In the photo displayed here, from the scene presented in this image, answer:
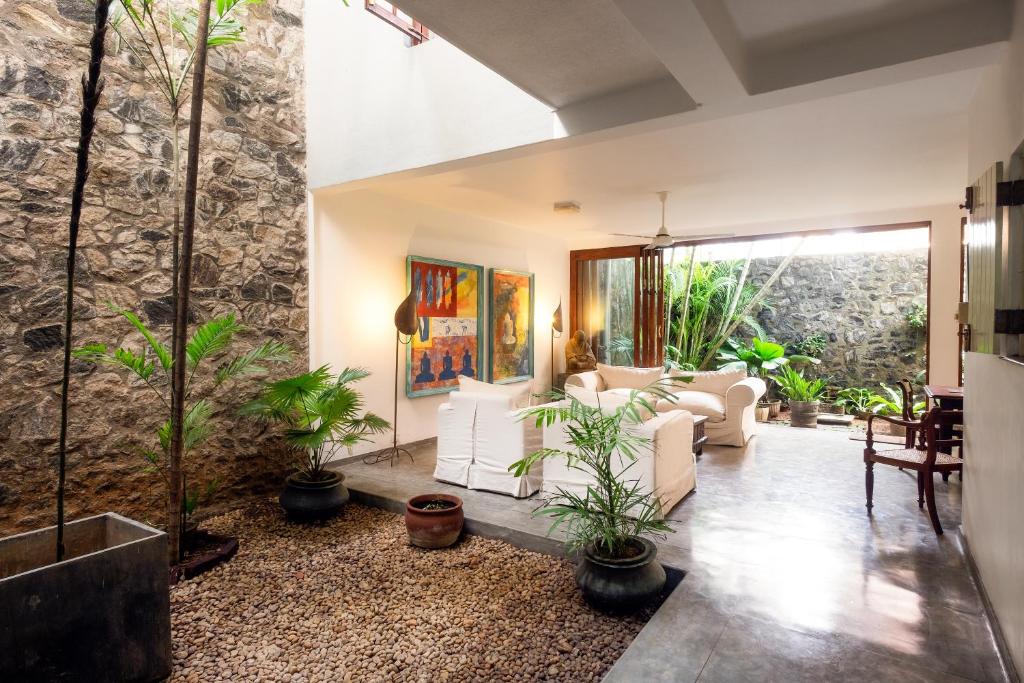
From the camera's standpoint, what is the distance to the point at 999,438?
222 cm

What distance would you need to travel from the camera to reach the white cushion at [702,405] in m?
5.55

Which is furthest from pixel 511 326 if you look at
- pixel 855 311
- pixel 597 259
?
pixel 855 311

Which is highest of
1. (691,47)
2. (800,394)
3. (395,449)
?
(691,47)

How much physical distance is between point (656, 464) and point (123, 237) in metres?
3.48

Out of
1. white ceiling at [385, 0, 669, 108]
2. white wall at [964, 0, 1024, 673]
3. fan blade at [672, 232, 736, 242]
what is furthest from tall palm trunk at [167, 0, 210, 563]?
fan blade at [672, 232, 736, 242]

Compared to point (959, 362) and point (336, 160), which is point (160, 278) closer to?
point (336, 160)

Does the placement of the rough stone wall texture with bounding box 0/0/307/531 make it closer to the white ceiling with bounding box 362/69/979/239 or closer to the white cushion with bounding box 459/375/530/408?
the white ceiling with bounding box 362/69/979/239

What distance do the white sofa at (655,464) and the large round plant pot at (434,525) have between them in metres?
0.69

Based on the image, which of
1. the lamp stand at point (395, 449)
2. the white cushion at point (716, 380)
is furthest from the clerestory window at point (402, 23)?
the white cushion at point (716, 380)

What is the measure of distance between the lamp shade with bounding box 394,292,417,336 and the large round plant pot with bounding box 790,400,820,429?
5.02 metres

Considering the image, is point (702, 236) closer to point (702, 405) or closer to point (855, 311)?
point (702, 405)

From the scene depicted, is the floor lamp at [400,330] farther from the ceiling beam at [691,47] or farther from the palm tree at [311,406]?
the ceiling beam at [691,47]

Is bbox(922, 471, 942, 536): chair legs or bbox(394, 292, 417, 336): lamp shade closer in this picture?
bbox(922, 471, 942, 536): chair legs

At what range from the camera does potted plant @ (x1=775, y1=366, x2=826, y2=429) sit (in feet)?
23.1
